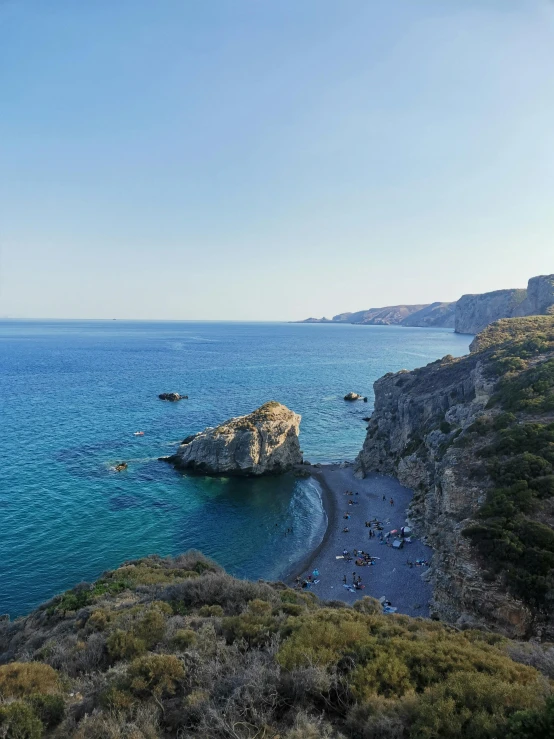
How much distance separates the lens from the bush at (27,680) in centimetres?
965

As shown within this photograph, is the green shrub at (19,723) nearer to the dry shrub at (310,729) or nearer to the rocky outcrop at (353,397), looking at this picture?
the dry shrub at (310,729)

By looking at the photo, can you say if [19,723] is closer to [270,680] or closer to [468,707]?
[270,680]

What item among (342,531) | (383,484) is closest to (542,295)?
(383,484)

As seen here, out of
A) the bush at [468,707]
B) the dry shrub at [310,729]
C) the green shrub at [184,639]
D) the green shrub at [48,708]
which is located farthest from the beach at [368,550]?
the green shrub at [48,708]

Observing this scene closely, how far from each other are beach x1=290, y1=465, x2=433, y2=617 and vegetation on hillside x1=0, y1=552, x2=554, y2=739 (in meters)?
14.4

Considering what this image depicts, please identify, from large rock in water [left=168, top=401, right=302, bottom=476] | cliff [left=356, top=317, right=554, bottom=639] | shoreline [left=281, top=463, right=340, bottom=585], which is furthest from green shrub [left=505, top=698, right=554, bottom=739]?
large rock in water [left=168, top=401, right=302, bottom=476]

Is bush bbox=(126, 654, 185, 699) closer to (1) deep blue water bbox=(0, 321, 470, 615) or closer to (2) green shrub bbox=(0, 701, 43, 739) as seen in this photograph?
(2) green shrub bbox=(0, 701, 43, 739)

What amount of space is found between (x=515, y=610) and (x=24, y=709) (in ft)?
58.3

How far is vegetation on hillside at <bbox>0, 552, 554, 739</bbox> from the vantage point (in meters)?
7.84

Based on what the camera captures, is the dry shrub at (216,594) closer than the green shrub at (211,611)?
No

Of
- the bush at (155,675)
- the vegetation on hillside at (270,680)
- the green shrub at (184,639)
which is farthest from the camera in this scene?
the green shrub at (184,639)

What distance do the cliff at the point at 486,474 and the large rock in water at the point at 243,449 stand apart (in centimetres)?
1015

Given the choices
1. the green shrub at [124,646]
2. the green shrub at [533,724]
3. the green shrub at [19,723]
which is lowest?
the green shrub at [124,646]

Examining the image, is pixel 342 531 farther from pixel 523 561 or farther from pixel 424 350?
pixel 424 350
